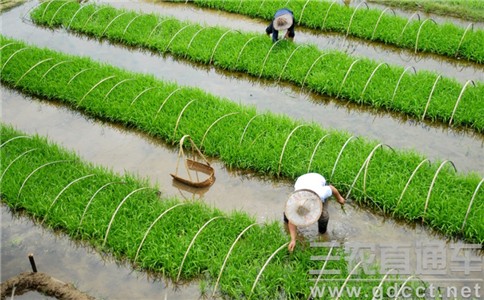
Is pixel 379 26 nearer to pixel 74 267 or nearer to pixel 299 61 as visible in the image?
pixel 299 61

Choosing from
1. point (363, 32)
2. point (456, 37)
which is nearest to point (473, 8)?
point (456, 37)

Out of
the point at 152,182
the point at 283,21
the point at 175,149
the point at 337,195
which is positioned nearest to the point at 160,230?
the point at 152,182

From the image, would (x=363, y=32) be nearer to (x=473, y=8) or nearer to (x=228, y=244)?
(x=473, y=8)

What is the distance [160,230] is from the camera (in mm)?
7711

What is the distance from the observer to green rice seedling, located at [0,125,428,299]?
23.1ft

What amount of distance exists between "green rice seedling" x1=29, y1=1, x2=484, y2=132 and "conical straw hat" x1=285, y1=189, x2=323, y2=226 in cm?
390

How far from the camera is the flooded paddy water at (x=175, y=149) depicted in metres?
7.52

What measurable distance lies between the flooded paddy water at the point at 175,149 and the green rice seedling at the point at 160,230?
0.22 m

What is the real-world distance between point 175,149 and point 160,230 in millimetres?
2135

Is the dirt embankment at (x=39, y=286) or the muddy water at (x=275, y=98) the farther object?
the muddy water at (x=275, y=98)

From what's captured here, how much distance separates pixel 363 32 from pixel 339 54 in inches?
50.3

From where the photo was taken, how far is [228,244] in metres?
7.54

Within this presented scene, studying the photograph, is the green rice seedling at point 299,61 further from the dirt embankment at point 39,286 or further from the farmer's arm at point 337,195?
the dirt embankment at point 39,286

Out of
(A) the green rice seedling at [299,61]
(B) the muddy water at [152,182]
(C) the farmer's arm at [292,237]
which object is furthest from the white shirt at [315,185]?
(A) the green rice seedling at [299,61]
